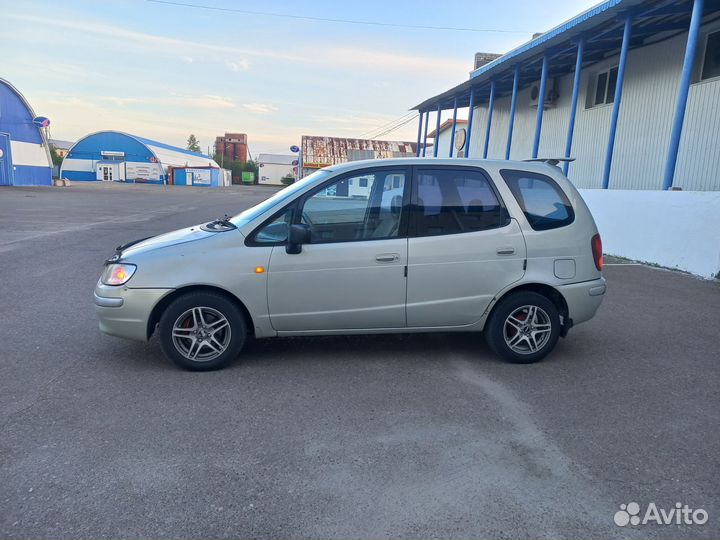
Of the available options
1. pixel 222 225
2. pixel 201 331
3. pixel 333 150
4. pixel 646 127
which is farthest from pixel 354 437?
pixel 333 150

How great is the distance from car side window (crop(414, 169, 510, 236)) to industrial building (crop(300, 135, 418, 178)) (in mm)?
38556

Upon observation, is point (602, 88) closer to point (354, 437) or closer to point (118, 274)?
point (118, 274)

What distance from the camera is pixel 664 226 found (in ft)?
32.1

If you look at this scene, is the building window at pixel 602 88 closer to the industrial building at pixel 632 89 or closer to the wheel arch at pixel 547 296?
the industrial building at pixel 632 89

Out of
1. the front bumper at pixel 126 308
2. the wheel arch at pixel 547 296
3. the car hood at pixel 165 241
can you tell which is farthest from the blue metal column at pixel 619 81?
the front bumper at pixel 126 308

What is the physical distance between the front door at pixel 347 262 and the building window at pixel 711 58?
1112 cm

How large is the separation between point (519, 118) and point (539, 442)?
20.7 metres

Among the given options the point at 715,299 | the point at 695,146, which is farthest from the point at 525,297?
the point at 695,146

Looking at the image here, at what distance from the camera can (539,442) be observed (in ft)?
11.0

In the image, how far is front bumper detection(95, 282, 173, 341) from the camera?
4285 millimetres

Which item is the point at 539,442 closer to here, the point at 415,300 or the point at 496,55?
the point at 415,300

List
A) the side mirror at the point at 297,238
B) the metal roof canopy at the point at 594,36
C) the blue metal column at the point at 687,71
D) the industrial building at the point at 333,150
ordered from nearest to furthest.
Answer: the side mirror at the point at 297,238, the blue metal column at the point at 687,71, the metal roof canopy at the point at 594,36, the industrial building at the point at 333,150

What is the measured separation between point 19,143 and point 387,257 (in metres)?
45.1

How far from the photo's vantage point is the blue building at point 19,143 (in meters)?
37.9
